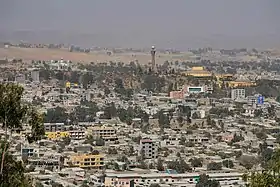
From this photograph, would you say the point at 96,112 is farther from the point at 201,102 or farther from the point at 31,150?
the point at 31,150

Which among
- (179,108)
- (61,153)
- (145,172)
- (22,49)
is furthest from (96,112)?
(22,49)

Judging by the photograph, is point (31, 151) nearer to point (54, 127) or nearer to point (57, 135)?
point (57, 135)

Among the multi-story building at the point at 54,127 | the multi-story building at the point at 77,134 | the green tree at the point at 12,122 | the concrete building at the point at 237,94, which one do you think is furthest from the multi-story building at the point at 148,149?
the green tree at the point at 12,122

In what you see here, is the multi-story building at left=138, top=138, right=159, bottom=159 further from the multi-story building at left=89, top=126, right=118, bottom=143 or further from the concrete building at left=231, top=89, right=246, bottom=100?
the concrete building at left=231, top=89, right=246, bottom=100

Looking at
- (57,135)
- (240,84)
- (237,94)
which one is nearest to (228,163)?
(57,135)

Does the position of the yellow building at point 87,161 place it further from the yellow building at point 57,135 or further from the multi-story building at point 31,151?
the yellow building at point 57,135

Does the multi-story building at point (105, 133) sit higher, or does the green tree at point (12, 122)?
the green tree at point (12, 122)
